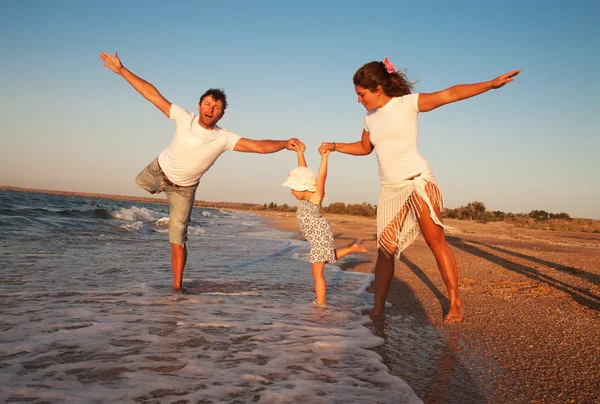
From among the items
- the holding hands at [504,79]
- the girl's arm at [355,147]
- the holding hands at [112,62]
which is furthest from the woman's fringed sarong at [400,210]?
the holding hands at [112,62]

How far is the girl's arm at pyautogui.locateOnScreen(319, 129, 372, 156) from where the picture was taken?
15.4ft

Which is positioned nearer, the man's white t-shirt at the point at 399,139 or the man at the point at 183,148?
the man's white t-shirt at the point at 399,139

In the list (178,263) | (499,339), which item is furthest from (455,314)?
(178,263)

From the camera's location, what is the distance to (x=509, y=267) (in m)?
7.67

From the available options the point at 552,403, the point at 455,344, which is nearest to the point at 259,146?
the point at 455,344

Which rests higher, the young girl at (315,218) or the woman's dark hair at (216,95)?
the woman's dark hair at (216,95)

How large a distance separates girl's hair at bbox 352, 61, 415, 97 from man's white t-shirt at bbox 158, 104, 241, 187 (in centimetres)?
180

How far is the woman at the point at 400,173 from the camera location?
4.05 meters

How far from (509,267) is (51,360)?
708 cm

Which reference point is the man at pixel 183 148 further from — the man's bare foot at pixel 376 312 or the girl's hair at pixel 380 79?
the man's bare foot at pixel 376 312

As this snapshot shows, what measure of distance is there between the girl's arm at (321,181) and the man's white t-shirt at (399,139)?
0.63 metres

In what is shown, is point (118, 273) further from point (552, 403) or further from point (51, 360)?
point (552, 403)

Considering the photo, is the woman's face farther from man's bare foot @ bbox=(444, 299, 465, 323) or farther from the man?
man's bare foot @ bbox=(444, 299, 465, 323)

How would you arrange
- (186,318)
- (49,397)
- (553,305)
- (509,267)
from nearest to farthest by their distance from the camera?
(49,397), (186,318), (553,305), (509,267)
